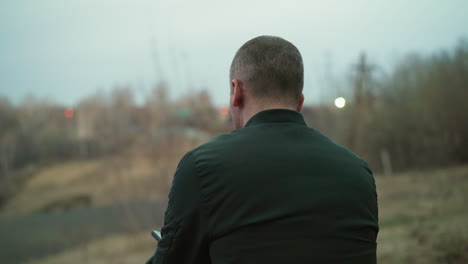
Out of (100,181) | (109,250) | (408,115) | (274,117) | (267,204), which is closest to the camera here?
(267,204)

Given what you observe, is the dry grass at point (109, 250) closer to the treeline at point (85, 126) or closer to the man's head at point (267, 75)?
→ the treeline at point (85, 126)

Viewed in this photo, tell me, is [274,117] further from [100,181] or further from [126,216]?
[100,181]

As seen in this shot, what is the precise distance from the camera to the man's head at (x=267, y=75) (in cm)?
180

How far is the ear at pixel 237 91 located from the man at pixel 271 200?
Result: 4.4 inches

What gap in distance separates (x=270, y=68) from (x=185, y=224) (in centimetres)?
62

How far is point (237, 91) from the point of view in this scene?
185 cm

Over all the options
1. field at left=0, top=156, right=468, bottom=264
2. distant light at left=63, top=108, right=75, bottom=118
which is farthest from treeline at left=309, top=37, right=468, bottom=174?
distant light at left=63, top=108, right=75, bottom=118

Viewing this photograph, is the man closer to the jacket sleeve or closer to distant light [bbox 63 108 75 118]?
the jacket sleeve

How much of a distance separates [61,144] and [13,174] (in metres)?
11.2

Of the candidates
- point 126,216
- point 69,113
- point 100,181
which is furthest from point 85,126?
point 126,216

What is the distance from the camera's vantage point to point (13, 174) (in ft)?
168

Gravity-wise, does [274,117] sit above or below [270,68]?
below

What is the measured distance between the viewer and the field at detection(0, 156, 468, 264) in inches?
275

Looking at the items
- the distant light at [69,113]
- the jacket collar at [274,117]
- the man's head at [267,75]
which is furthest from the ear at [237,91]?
the distant light at [69,113]
